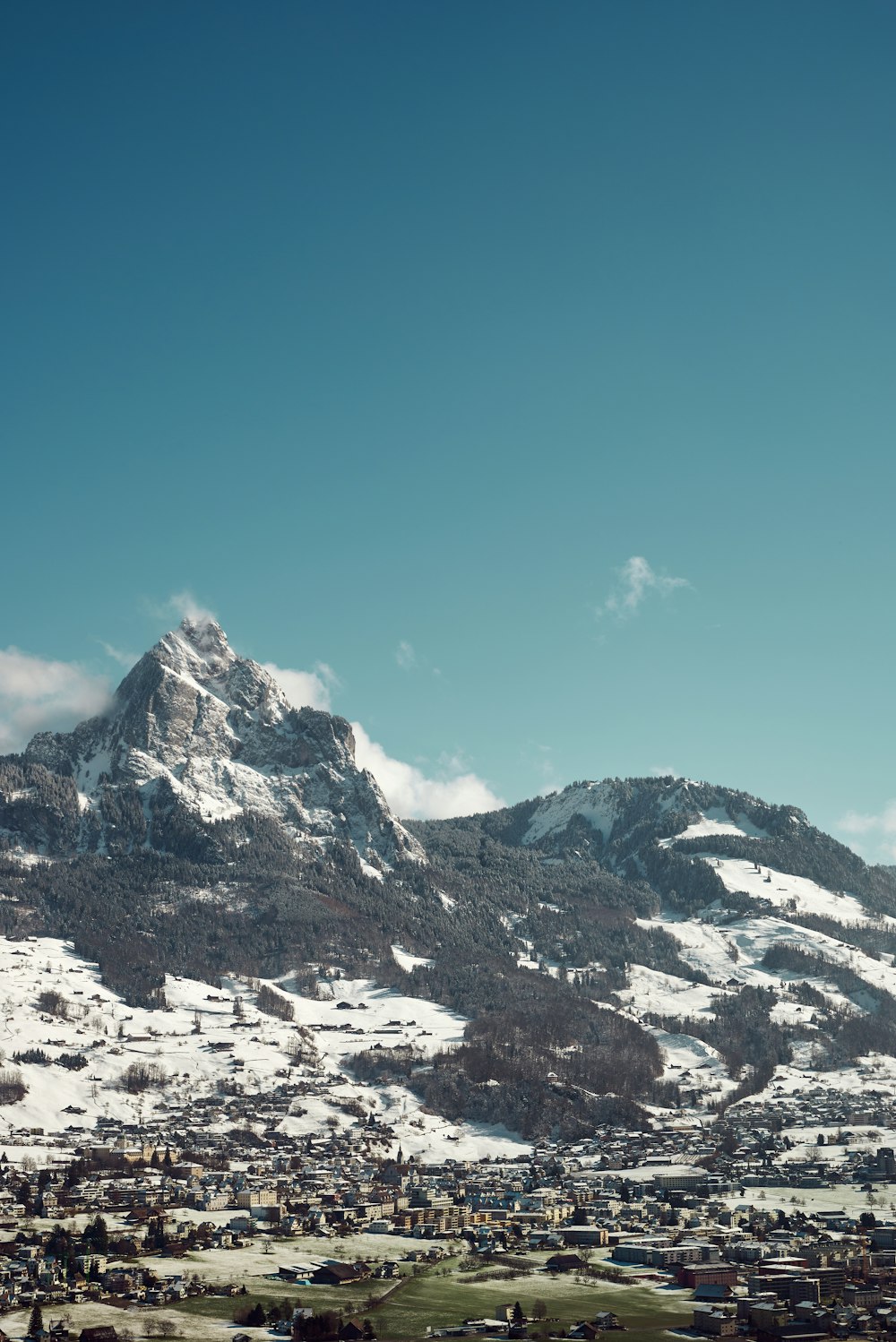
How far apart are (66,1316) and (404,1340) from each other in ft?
93.1

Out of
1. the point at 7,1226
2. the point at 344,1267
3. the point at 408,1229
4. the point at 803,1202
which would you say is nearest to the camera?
the point at 344,1267

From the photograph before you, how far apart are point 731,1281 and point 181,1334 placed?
53517 mm

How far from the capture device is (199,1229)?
169 meters

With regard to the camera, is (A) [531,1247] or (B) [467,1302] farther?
(A) [531,1247]

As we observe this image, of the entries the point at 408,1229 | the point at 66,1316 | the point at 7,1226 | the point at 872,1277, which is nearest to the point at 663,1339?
the point at 872,1277

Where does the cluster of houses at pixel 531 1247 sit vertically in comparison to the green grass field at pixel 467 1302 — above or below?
above

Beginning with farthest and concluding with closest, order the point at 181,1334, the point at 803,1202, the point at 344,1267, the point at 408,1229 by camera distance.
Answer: the point at 803,1202 < the point at 408,1229 < the point at 344,1267 < the point at 181,1334

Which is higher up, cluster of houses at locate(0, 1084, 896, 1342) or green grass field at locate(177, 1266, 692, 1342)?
cluster of houses at locate(0, 1084, 896, 1342)

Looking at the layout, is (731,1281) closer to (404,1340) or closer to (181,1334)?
(404,1340)

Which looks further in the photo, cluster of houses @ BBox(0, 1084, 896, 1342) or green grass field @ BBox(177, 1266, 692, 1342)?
cluster of houses @ BBox(0, 1084, 896, 1342)

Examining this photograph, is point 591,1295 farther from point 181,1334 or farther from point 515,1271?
point 181,1334

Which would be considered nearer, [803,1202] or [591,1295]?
[591,1295]

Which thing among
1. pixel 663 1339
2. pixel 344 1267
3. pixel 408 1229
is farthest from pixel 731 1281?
pixel 408 1229

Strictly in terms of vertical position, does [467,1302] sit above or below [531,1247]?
below
